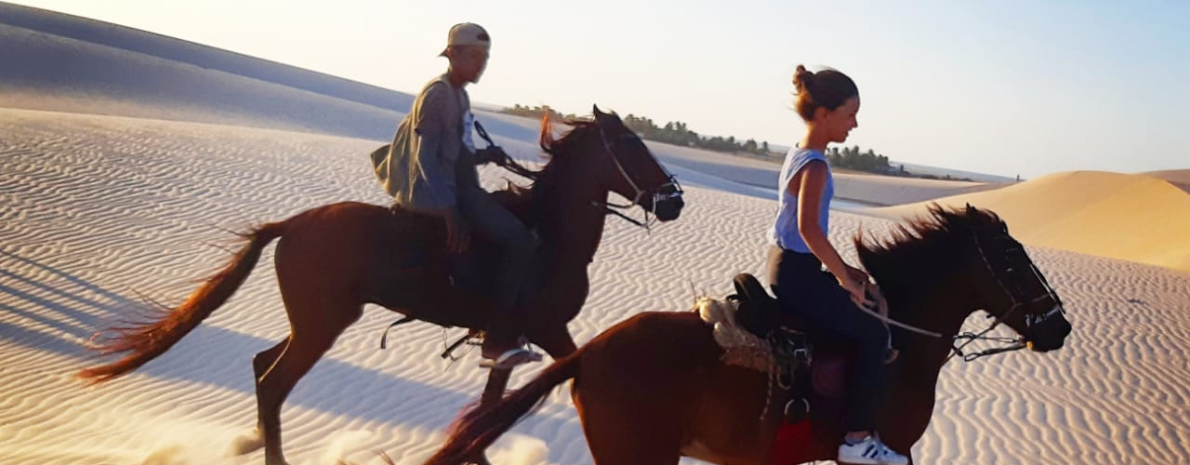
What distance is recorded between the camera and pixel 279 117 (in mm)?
48281

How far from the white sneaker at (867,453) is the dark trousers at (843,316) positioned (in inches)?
2.7

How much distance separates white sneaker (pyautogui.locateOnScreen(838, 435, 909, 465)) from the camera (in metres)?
3.84

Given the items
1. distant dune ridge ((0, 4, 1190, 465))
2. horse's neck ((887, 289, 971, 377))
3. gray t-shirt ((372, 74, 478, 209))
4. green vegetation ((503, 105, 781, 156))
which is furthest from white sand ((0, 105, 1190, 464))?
green vegetation ((503, 105, 781, 156))

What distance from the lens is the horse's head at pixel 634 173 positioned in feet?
18.5

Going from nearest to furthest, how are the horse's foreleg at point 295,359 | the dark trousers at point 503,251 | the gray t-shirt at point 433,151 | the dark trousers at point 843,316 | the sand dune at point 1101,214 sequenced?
the dark trousers at point 843,316, the gray t-shirt at point 433,151, the dark trousers at point 503,251, the horse's foreleg at point 295,359, the sand dune at point 1101,214

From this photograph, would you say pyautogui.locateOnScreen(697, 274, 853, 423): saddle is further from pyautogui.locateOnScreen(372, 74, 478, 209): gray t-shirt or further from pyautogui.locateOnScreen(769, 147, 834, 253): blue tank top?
pyautogui.locateOnScreen(372, 74, 478, 209): gray t-shirt

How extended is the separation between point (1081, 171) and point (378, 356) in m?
46.7

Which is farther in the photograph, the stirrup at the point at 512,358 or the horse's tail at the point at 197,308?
the horse's tail at the point at 197,308

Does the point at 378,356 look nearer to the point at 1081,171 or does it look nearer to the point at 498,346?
the point at 498,346

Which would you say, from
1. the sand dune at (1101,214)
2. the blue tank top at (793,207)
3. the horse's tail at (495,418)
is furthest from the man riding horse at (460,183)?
the sand dune at (1101,214)

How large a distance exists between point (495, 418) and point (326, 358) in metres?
6.17

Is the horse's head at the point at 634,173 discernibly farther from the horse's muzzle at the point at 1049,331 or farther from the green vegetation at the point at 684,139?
the green vegetation at the point at 684,139

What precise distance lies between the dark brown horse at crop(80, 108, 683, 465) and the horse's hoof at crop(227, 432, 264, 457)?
0.79ft

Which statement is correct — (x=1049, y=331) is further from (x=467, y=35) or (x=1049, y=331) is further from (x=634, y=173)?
(x=467, y=35)
